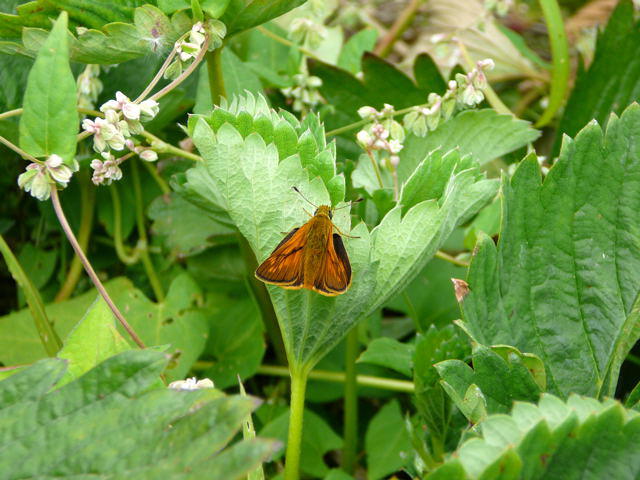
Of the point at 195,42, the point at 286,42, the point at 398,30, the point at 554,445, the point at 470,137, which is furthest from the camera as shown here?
the point at 398,30

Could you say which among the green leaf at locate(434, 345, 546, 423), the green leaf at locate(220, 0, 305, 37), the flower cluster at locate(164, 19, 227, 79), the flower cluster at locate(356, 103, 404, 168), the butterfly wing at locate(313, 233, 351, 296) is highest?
the green leaf at locate(220, 0, 305, 37)

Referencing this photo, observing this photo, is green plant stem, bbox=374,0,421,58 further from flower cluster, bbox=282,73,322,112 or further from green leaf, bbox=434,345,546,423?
green leaf, bbox=434,345,546,423

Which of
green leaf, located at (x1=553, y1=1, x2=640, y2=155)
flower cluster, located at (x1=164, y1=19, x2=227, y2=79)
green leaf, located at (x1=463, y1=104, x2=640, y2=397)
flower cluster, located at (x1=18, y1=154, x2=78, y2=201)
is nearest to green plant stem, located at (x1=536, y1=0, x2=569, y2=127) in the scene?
green leaf, located at (x1=553, y1=1, x2=640, y2=155)

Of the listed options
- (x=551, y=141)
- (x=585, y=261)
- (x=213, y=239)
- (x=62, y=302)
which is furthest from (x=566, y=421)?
→ (x=551, y=141)

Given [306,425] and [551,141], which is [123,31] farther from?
[551,141]

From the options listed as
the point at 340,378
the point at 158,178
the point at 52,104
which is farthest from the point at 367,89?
the point at 52,104

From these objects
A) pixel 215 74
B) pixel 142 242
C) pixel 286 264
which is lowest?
pixel 142 242

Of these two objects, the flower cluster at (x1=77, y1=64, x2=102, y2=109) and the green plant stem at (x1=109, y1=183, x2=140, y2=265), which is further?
the green plant stem at (x1=109, y1=183, x2=140, y2=265)

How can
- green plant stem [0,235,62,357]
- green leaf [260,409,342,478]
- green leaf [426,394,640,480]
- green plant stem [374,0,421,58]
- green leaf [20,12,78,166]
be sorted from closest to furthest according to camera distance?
green leaf [426,394,640,480] < green leaf [20,12,78,166] < green plant stem [0,235,62,357] < green leaf [260,409,342,478] < green plant stem [374,0,421,58]

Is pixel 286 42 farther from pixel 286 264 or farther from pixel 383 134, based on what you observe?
pixel 286 264
